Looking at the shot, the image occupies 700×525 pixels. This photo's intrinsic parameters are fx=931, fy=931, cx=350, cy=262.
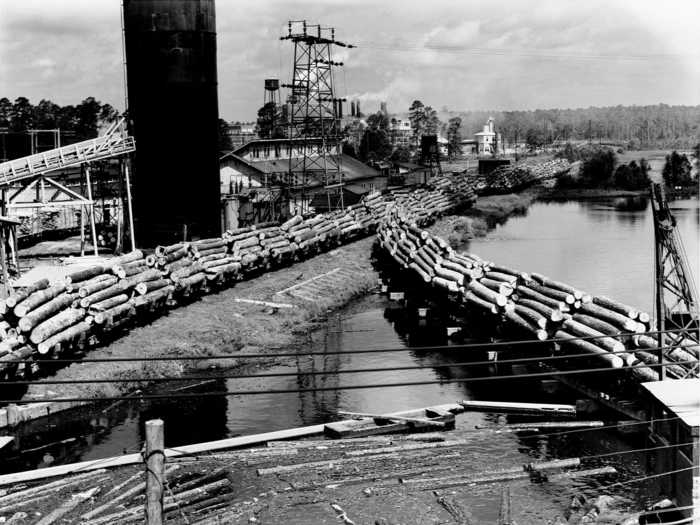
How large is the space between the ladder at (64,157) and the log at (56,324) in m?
13.4

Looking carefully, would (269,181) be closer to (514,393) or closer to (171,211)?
(171,211)

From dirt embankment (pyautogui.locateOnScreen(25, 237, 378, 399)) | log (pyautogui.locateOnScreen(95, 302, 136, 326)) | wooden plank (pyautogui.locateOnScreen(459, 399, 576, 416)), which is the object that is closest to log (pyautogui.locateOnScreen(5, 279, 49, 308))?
log (pyautogui.locateOnScreen(95, 302, 136, 326))

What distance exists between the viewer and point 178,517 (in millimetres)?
14008

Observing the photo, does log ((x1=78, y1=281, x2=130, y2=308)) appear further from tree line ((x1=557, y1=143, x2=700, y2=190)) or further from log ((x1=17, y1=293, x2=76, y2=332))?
tree line ((x1=557, y1=143, x2=700, y2=190))

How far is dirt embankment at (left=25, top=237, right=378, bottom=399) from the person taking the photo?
74.0ft

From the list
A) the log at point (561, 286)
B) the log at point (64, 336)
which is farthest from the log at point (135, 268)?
the log at point (561, 286)

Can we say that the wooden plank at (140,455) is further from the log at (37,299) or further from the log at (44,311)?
the log at (37,299)

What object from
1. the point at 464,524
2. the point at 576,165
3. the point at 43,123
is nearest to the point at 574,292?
the point at 464,524

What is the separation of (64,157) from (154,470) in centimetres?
3183

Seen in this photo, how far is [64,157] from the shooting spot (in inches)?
1490

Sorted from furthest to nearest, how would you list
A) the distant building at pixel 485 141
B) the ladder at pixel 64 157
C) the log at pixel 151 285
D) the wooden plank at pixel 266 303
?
the distant building at pixel 485 141 → the ladder at pixel 64 157 → the wooden plank at pixel 266 303 → the log at pixel 151 285

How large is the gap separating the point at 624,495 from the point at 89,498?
8691 mm

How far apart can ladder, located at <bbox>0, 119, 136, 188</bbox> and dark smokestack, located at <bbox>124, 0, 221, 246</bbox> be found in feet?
2.89

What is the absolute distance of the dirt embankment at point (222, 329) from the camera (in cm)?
2256
